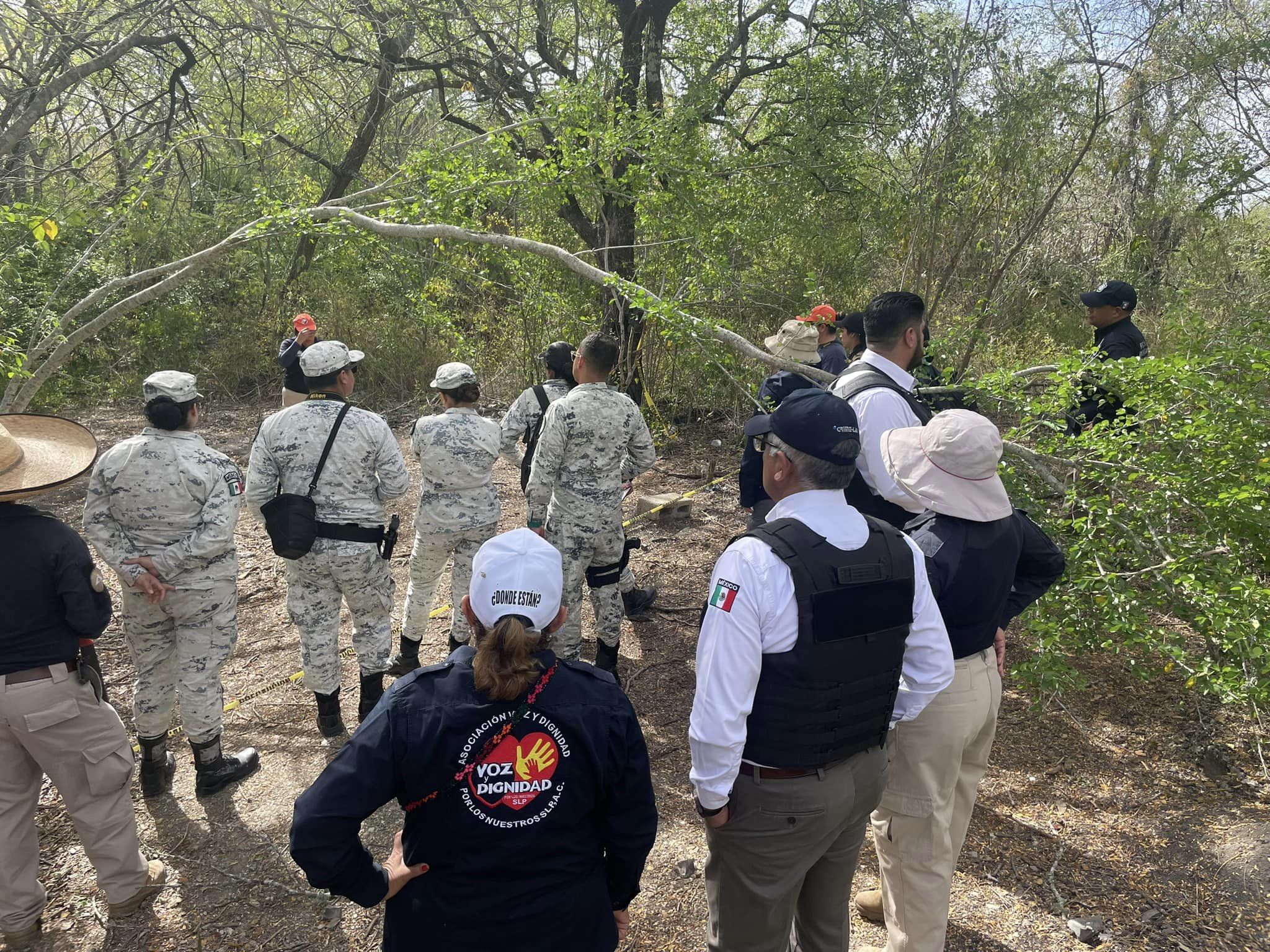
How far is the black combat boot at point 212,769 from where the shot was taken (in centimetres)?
336

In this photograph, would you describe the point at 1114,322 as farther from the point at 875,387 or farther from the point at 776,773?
the point at 776,773

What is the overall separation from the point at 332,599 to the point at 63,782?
49.5 inches

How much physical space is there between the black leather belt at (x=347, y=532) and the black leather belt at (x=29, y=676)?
1.16 meters

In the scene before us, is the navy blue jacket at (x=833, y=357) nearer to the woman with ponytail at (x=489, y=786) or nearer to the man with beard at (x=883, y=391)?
the man with beard at (x=883, y=391)

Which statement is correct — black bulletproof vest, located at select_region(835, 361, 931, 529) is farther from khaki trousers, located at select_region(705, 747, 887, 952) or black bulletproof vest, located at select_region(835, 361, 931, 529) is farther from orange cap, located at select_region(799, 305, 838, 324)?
orange cap, located at select_region(799, 305, 838, 324)

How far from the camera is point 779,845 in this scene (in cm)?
193

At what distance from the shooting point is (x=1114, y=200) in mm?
9594

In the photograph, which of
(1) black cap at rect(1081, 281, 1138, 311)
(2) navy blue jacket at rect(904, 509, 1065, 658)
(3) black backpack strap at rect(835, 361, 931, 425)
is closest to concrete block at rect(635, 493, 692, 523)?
(1) black cap at rect(1081, 281, 1138, 311)

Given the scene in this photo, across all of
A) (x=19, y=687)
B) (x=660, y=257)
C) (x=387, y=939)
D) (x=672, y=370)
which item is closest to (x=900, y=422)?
(x=387, y=939)

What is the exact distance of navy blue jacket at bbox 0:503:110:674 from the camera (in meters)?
2.48

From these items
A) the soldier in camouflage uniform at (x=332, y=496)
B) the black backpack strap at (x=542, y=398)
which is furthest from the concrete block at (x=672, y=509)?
the soldier in camouflage uniform at (x=332, y=496)

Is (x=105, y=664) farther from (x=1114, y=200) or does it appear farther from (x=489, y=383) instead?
(x=1114, y=200)

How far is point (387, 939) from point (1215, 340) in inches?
169

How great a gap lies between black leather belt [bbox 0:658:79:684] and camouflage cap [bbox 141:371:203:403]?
111 cm
